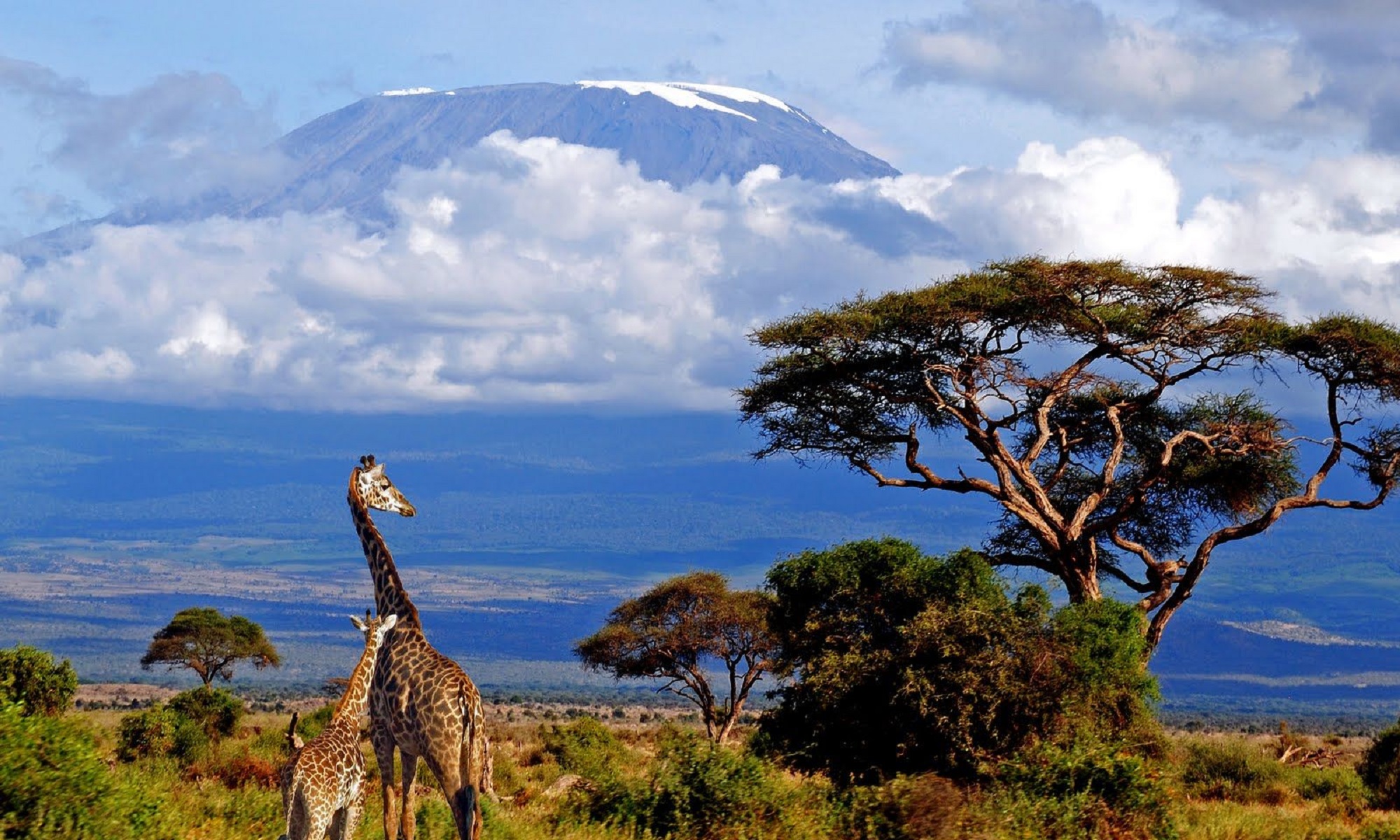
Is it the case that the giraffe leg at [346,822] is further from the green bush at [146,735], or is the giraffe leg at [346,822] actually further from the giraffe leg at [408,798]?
the green bush at [146,735]

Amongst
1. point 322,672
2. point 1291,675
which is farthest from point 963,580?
point 1291,675

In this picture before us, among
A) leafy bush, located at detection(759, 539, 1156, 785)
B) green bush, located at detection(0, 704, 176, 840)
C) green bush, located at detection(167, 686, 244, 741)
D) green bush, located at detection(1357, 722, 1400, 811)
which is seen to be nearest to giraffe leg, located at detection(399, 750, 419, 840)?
green bush, located at detection(0, 704, 176, 840)

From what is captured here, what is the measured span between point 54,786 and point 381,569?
16.4 feet

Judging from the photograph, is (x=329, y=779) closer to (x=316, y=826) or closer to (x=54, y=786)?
(x=316, y=826)

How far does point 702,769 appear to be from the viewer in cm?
1686

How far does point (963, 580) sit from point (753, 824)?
810cm

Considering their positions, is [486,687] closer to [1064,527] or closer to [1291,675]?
[1291,675]

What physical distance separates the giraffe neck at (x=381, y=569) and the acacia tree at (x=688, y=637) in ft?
87.1

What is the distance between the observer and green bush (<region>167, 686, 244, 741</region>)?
36219 mm

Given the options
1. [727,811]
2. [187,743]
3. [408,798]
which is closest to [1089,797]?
[727,811]

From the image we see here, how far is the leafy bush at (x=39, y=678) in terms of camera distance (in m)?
32.3

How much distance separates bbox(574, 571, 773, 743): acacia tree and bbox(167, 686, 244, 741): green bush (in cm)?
1103

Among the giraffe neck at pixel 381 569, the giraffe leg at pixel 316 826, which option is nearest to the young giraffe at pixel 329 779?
the giraffe leg at pixel 316 826

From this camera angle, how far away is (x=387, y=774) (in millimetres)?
15586
